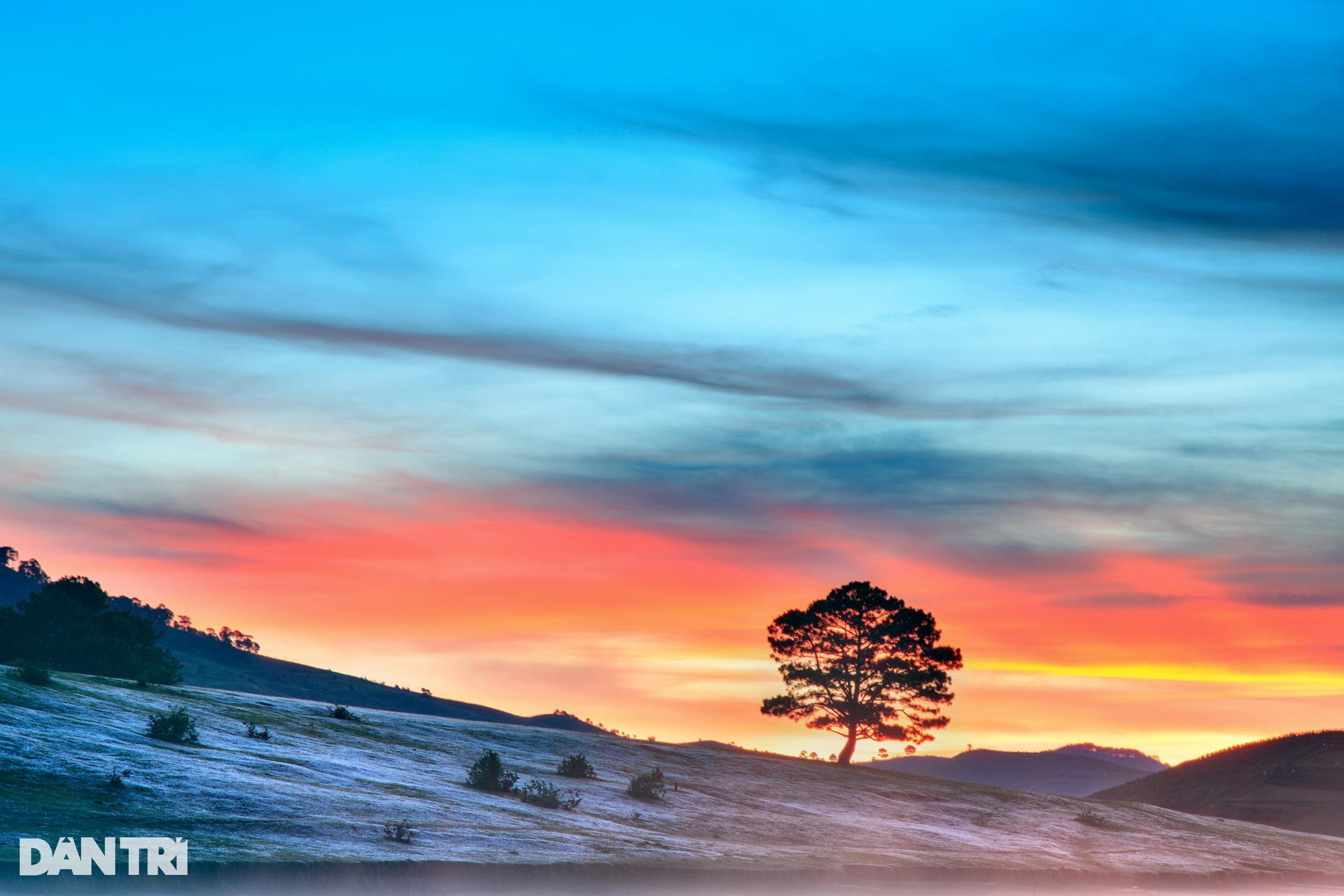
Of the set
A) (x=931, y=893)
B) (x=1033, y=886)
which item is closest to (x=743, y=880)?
(x=931, y=893)

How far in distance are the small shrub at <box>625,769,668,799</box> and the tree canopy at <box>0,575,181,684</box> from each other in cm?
4439

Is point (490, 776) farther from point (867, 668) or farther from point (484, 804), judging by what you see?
point (867, 668)

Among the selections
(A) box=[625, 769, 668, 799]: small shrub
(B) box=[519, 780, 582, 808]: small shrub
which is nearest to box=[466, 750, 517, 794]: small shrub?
(B) box=[519, 780, 582, 808]: small shrub

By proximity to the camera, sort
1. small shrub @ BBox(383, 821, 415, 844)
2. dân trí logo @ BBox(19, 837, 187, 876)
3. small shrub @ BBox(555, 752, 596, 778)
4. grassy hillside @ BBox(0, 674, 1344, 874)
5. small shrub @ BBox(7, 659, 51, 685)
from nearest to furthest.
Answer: dân trí logo @ BBox(19, 837, 187, 876)
grassy hillside @ BBox(0, 674, 1344, 874)
small shrub @ BBox(383, 821, 415, 844)
small shrub @ BBox(7, 659, 51, 685)
small shrub @ BBox(555, 752, 596, 778)

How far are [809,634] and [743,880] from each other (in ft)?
172

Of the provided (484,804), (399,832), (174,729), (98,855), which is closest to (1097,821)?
(484,804)

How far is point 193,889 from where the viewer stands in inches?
1022

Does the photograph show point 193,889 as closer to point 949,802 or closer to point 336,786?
point 336,786

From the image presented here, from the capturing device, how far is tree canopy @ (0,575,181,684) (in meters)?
86.4

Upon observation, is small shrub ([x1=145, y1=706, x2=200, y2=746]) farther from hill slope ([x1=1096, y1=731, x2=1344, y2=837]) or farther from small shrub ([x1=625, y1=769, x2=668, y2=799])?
hill slope ([x1=1096, y1=731, x2=1344, y2=837])

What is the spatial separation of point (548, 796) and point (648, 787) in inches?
323

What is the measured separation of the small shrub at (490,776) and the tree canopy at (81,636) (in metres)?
44.6

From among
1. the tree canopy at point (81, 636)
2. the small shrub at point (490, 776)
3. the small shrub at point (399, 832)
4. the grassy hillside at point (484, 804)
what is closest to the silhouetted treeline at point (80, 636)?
the tree canopy at point (81, 636)

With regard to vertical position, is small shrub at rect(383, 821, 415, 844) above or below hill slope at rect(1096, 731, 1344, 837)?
below
